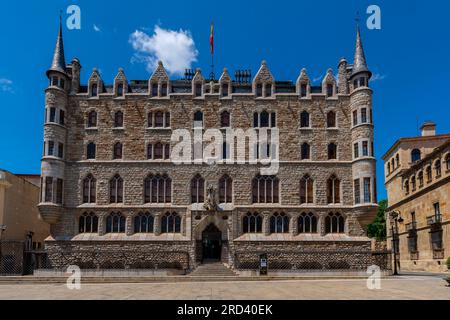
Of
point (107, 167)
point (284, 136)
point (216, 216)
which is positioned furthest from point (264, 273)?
point (107, 167)

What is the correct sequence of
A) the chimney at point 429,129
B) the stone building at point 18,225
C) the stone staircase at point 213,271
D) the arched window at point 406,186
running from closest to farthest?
the stone staircase at point 213,271, the stone building at point 18,225, the arched window at point 406,186, the chimney at point 429,129

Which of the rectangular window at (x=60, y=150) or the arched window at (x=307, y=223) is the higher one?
the rectangular window at (x=60, y=150)

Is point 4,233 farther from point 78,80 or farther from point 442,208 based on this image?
point 442,208

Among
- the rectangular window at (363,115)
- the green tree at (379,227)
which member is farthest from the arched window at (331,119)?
the green tree at (379,227)

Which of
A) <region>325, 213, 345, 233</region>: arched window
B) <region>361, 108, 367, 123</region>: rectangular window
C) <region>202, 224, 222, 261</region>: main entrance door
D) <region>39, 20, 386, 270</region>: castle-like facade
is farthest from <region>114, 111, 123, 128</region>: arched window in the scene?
<region>361, 108, 367, 123</region>: rectangular window

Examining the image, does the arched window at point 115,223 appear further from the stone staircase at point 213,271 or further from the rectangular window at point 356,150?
the rectangular window at point 356,150

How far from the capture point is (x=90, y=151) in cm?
4041

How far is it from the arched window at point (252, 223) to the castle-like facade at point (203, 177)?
10cm

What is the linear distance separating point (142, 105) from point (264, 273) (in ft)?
63.5

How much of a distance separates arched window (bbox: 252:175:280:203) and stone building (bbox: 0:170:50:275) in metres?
19.3

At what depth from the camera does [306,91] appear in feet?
135

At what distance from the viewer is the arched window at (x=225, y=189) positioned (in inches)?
1556

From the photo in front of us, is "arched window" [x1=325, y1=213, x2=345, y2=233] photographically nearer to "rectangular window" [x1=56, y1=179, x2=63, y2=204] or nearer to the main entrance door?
the main entrance door

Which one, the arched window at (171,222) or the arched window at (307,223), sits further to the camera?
the arched window at (171,222)
